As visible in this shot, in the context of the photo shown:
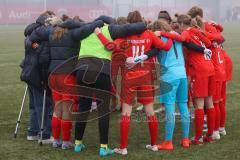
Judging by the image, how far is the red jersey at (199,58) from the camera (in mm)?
7230

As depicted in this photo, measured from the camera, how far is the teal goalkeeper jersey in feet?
23.2

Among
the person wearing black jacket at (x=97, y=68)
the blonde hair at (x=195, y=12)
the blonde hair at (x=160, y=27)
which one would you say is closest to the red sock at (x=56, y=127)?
→ the person wearing black jacket at (x=97, y=68)

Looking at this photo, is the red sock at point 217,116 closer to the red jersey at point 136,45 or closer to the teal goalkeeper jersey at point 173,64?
the teal goalkeeper jersey at point 173,64

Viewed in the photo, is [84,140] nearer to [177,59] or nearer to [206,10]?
[177,59]

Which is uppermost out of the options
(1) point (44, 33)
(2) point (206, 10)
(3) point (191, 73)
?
(1) point (44, 33)

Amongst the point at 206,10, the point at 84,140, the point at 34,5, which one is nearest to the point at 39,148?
the point at 84,140

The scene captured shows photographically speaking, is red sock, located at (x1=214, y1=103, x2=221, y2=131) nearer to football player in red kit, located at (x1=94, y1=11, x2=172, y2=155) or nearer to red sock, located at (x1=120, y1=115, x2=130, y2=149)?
football player in red kit, located at (x1=94, y1=11, x2=172, y2=155)

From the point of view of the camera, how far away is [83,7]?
202 feet

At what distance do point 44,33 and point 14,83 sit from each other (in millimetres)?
7596

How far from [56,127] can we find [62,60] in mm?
1034

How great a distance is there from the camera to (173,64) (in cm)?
707

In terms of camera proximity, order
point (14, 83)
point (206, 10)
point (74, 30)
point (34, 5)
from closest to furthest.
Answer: point (74, 30), point (14, 83), point (34, 5), point (206, 10)

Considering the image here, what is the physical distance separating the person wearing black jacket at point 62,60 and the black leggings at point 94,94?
311 mm

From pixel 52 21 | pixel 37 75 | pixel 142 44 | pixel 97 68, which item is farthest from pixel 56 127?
pixel 142 44
